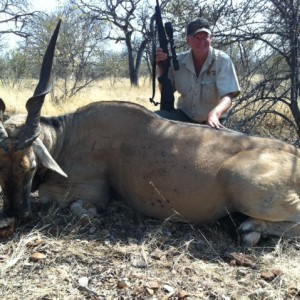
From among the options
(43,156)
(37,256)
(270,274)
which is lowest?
(270,274)

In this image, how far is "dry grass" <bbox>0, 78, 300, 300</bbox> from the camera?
2709mm

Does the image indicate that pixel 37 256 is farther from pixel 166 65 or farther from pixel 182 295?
pixel 166 65

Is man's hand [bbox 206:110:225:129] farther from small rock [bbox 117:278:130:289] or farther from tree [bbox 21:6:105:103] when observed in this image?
tree [bbox 21:6:105:103]

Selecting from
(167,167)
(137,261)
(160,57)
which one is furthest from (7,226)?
(160,57)

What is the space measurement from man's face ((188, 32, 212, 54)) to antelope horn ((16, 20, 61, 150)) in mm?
1741

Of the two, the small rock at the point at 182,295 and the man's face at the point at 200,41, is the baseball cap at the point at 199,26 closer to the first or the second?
the man's face at the point at 200,41

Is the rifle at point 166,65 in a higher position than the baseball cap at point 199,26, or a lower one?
lower

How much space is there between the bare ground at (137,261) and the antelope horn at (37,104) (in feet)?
2.16

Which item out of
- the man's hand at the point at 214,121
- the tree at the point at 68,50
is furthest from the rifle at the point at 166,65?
the tree at the point at 68,50

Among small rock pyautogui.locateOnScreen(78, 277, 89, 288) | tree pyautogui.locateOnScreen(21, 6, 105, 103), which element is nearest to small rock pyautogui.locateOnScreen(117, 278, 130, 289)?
small rock pyautogui.locateOnScreen(78, 277, 89, 288)

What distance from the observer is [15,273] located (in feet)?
9.21

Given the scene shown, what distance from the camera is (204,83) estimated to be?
4938 millimetres

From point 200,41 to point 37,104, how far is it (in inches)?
78.9

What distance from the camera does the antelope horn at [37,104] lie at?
333 cm
